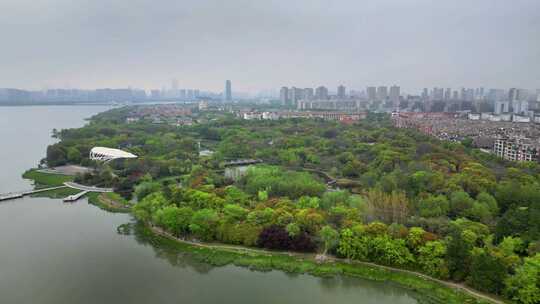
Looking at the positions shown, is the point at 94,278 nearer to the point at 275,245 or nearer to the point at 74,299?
the point at 74,299

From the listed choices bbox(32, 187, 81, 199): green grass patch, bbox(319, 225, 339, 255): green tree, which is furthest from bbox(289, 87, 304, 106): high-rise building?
bbox(319, 225, 339, 255): green tree

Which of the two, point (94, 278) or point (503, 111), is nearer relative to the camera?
point (94, 278)

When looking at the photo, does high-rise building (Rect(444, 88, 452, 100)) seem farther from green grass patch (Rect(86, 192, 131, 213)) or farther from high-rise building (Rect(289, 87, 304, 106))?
green grass patch (Rect(86, 192, 131, 213))

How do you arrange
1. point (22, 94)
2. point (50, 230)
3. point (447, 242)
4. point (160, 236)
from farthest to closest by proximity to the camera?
point (22, 94) → point (50, 230) → point (160, 236) → point (447, 242)

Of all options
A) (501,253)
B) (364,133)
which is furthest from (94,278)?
(364,133)

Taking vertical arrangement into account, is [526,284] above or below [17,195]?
above

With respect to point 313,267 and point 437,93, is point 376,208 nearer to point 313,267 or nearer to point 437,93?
point 313,267

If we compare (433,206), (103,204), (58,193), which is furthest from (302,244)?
(58,193)

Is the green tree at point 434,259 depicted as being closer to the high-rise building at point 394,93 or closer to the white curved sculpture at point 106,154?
the white curved sculpture at point 106,154

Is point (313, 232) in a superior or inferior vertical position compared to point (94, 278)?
superior
